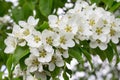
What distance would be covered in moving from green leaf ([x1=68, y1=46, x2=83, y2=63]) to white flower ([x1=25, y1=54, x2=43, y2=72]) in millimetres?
139

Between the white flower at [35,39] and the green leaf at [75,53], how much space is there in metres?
0.14

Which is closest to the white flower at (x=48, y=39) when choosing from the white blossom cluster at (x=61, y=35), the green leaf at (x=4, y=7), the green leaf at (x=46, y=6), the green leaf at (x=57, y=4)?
the white blossom cluster at (x=61, y=35)

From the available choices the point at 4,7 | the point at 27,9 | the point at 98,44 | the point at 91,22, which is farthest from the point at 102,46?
the point at 4,7

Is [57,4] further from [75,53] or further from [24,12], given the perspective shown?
[75,53]

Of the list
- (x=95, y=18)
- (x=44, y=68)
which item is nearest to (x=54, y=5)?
(x=95, y=18)

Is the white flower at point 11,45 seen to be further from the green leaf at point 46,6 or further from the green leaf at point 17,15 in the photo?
the green leaf at point 17,15

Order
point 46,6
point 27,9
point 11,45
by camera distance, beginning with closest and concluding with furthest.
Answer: point 11,45 < point 46,6 < point 27,9

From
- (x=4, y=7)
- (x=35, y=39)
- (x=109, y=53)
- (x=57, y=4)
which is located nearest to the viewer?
(x=35, y=39)

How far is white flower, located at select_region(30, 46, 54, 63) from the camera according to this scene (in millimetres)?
1672

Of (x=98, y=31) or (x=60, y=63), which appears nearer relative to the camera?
(x=60, y=63)

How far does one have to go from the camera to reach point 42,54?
5.53ft

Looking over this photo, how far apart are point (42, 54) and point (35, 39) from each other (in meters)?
0.07

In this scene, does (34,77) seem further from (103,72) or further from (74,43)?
(103,72)

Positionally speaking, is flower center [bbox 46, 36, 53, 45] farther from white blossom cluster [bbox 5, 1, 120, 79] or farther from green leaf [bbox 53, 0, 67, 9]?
green leaf [bbox 53, 0, 67, 9]
